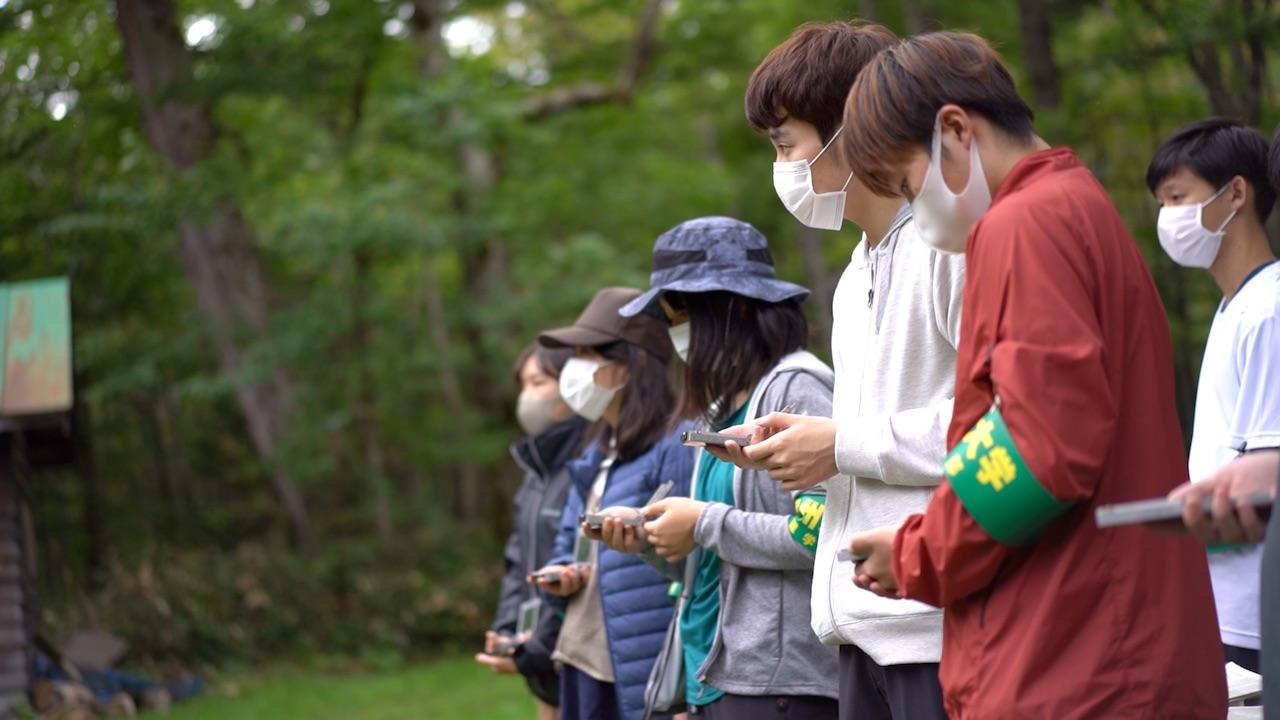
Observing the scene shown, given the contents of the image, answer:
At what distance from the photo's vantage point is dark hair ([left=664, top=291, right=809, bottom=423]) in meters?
3.73

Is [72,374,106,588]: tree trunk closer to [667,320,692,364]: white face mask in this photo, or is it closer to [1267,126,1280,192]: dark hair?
[667,320,692,364]: white face mask

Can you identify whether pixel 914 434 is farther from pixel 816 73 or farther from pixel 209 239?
pixel 209 239

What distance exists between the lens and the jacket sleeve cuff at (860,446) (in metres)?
2.56

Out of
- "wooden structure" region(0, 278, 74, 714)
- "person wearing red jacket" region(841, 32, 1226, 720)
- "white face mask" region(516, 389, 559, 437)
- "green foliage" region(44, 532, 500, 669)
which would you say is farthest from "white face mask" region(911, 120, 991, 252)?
"green foliage" region(44, 532, 500, 669)

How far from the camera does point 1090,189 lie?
2215mm

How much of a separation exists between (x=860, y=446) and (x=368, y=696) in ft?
35.2

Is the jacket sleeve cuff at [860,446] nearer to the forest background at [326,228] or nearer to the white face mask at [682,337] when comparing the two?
the white face mask at [682,337]

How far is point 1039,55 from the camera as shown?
11.6 metres

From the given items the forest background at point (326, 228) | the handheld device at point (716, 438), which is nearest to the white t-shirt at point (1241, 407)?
the handheld device at point (716, 438)

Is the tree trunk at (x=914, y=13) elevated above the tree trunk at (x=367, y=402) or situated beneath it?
elevated above

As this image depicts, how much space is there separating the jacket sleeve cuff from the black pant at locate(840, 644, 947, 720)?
0.39 metres

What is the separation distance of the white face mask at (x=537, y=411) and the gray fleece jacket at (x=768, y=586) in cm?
249

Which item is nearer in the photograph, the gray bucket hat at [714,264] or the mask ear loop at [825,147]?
the mask ear loop at [825,147]

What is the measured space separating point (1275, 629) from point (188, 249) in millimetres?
15111
